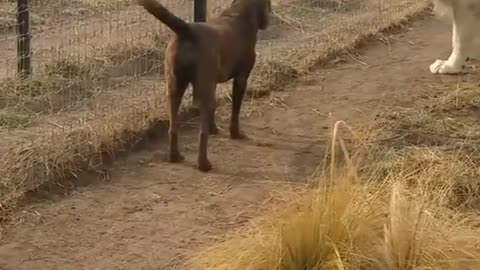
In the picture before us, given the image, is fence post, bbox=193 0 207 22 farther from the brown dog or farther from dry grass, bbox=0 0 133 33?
dry grass, bbox=0 0 133 33

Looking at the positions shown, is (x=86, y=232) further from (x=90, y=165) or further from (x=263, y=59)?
(x=263, y=59)

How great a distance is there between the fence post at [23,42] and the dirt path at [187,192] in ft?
5.56

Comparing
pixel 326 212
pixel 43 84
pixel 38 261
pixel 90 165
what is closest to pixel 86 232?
pixel 38 261

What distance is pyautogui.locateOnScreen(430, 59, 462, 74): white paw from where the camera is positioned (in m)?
8.63

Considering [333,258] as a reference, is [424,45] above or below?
below

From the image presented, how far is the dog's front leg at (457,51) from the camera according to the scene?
A: 326 inches

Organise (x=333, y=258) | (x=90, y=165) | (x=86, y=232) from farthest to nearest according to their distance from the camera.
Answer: (x=90, y=165), (x=86, y=232), (x=333, y=258)

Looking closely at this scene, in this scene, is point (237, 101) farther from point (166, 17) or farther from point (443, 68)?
point (443, 68)

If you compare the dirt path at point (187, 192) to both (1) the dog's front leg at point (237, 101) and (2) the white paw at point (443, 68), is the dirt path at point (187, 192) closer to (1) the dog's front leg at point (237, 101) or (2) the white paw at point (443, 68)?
(1) the dog's front leg at point (237, 101)

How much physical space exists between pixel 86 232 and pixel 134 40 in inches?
158

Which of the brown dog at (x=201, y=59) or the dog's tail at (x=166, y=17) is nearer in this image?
the dog's tail at (x=166, y=17)

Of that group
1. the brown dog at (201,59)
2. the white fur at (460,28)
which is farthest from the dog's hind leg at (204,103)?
the white fur at (460,28)

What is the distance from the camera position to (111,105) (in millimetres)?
7031

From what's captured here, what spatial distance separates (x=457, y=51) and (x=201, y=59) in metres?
3.59
